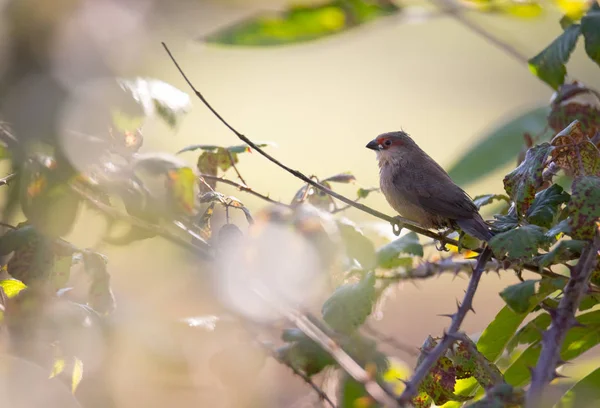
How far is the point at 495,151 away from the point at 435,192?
0.40 meters

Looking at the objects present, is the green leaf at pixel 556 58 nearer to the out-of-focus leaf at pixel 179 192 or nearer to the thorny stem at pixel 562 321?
the thorny stem at pixel 562 321

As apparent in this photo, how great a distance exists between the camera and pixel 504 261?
213cm

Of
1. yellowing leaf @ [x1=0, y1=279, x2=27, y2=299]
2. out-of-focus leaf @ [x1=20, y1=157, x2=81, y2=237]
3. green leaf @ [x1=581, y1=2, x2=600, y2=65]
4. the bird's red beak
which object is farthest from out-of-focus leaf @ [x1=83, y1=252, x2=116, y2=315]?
the bird's red beak

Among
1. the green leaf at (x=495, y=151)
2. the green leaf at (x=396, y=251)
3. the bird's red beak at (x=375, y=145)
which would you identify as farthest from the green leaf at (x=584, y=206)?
the bird's red beak at (x=375, y=145)

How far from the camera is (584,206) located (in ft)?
6.00

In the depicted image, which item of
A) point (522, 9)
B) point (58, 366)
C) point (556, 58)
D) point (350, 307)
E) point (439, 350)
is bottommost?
point (58, 366)

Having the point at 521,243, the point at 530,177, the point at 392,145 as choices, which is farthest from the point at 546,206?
the point at 392,145

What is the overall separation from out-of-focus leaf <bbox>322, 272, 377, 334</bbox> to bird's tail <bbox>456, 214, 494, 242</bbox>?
1164mm

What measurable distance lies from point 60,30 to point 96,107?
2.19m

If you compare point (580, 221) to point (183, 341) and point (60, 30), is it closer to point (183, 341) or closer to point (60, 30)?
point (183, 341)

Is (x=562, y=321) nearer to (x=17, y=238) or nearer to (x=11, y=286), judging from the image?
(x=17, y=238)

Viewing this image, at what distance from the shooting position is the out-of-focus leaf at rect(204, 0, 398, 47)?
2.63 m

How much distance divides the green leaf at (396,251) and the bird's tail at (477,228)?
2.77 feet

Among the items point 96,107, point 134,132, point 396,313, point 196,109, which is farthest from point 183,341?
point 196,109
